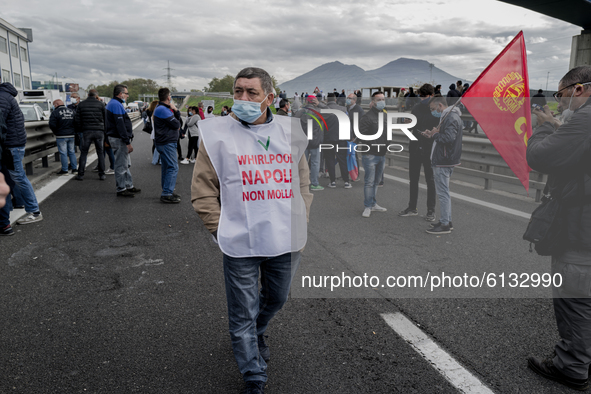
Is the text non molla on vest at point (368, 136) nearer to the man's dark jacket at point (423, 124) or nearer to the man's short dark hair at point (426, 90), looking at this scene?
the man's dark jacket at point (423, 124)

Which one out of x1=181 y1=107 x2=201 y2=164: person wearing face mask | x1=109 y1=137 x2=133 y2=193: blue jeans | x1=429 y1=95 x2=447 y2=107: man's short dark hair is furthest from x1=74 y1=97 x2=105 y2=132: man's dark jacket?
x1=429 y1=95 x2=447 y2=107: man's short dark hair

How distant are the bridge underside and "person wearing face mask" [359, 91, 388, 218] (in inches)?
123

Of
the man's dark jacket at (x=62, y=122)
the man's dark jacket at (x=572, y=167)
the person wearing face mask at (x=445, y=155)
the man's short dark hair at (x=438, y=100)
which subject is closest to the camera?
the man's dark jacket at (x=572, y=167)

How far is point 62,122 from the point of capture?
10.3m

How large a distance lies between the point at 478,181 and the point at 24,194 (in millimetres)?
9079

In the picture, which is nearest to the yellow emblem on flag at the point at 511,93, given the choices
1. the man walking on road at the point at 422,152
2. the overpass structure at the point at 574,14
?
the man walking on road at the point at 422,152

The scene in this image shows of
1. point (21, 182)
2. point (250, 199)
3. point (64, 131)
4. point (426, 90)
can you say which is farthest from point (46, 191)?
point (250, 199)

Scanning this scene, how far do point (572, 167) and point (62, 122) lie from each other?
33.8 ft

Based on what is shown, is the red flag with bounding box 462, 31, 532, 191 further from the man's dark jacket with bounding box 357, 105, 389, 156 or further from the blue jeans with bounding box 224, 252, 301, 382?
the man's dark jacket with bounding box 357, 105, 389, 156

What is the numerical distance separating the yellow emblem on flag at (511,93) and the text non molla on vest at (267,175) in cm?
239

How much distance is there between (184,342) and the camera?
10.6 feet

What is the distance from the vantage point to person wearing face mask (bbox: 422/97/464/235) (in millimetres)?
6277

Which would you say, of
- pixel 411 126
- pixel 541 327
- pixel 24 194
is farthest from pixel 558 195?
pixel 24 194

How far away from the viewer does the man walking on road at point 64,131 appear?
10273 mm
